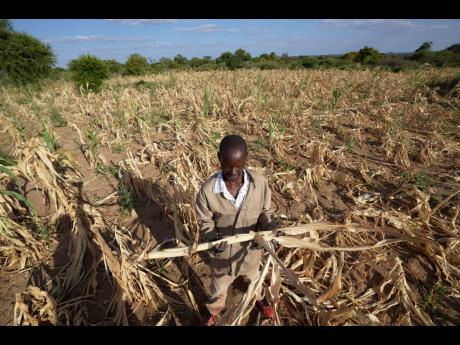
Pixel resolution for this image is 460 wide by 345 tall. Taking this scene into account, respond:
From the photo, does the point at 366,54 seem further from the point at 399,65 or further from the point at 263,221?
the point at 263,221

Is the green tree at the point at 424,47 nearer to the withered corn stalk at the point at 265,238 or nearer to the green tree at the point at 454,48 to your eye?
the green tree at the point at 454,48

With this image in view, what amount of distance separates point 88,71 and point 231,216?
1428 centimetres

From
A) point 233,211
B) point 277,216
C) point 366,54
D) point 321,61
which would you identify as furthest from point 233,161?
point 366,54

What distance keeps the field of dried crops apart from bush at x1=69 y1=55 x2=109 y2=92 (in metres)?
6.78

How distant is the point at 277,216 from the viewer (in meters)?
3.34

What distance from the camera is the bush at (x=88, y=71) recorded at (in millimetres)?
12422

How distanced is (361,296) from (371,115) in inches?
250

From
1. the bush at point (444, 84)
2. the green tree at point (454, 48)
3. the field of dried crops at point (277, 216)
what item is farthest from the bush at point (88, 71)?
the green tree at point (454, 48)

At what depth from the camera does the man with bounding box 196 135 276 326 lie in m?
1.83

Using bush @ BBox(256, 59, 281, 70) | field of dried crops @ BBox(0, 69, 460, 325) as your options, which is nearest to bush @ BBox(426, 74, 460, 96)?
field of dried crops @ BBox(0, 69, 460, 325)

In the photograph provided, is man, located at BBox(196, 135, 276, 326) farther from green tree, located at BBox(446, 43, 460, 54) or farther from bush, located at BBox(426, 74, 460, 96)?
green tree, located at BBox(446, 43, 460, 54)

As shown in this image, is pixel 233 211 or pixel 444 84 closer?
pixel 233 211
